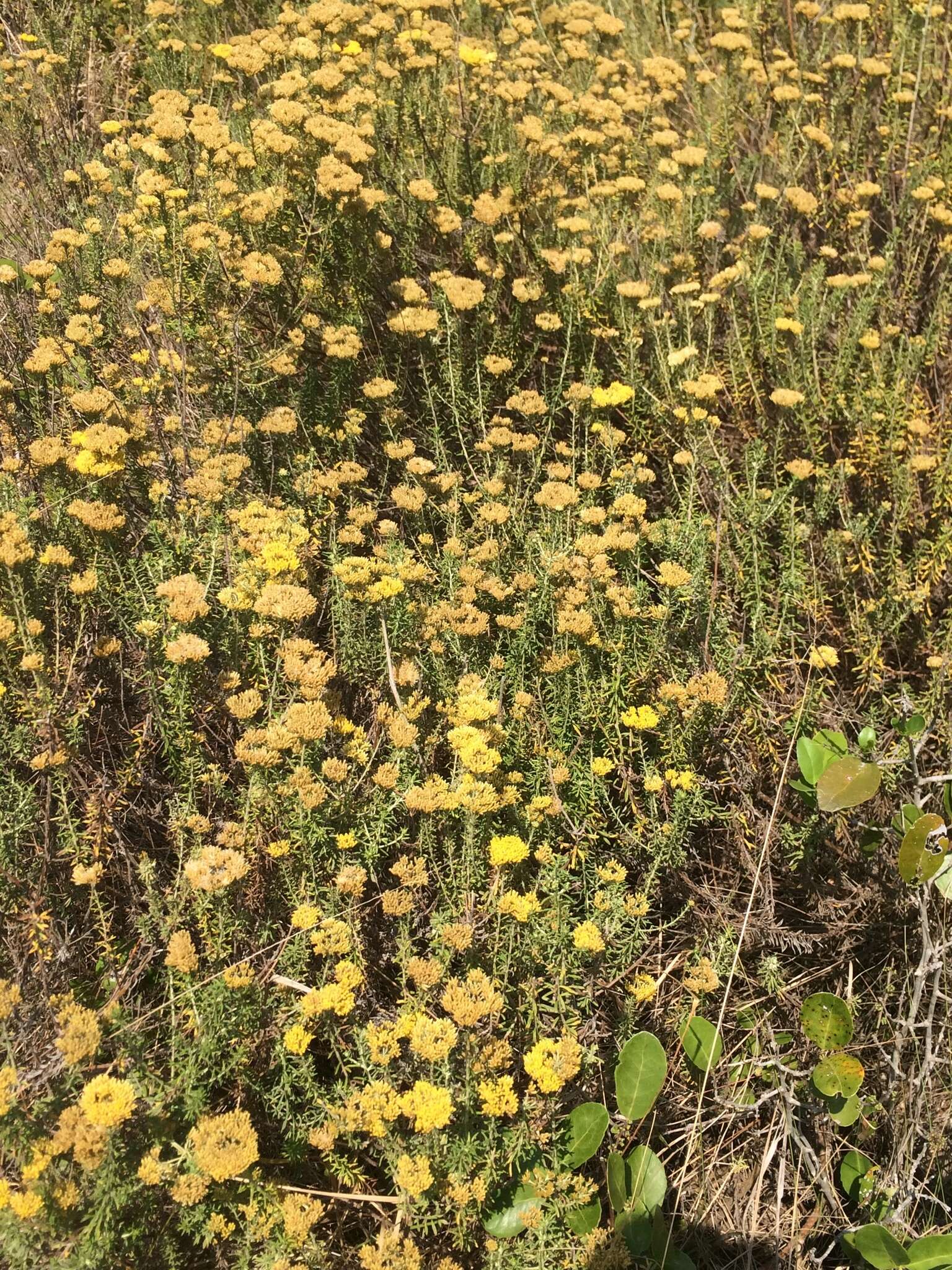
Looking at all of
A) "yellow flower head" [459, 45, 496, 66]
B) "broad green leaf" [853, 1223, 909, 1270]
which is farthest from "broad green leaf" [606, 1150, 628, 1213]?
"yellow flower head" [459, 45, 496, 66]

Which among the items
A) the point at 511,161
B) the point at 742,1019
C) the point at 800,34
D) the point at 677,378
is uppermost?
the point at 800,34

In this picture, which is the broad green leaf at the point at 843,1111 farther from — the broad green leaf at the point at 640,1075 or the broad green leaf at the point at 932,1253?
the broad green leaf at the point at 640,1075

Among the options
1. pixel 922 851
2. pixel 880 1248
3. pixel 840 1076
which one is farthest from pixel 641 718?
pixel 880 1248

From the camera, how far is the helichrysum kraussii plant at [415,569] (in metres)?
2.00

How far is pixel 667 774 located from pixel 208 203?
2539 millimetres

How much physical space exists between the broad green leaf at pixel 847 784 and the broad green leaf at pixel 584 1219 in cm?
106

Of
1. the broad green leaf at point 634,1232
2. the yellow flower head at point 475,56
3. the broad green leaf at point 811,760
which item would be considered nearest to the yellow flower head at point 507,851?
the broad green leaf at point 634,1232

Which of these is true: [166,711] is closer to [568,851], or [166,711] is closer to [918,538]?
[568,851]

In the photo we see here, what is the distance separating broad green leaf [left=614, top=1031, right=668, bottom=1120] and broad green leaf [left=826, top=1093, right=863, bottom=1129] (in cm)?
44

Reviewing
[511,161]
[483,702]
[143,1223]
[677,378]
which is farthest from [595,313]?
[143,1223]

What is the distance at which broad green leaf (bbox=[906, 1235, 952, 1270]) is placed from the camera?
2020 millimetres

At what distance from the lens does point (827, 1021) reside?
2324mm

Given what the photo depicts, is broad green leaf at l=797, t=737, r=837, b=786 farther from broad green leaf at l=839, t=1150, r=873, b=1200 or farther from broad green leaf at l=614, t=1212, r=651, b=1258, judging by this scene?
broad green leaf at l=614, t=1212, r=651, b=1258

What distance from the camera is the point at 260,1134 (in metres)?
2.14
